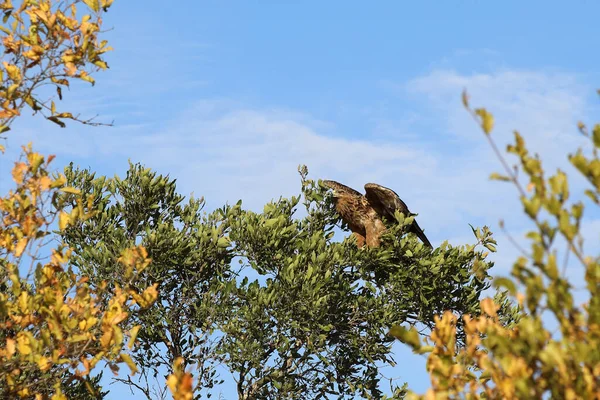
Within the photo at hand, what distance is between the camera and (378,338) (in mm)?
18328

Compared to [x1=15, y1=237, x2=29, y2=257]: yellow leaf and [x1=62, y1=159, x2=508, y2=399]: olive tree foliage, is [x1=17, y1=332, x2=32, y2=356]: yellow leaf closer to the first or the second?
[x1=15, y1=237, x2=29, y2=257]: yellow leaf

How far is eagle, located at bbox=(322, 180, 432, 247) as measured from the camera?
18.8 m

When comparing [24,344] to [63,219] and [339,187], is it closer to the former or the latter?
[63,219]

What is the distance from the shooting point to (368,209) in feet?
63.2

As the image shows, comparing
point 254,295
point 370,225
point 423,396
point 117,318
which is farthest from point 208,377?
point 423,396

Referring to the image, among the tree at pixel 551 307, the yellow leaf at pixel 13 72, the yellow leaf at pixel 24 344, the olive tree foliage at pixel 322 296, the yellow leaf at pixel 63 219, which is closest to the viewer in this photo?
the tree at pixel 551 307

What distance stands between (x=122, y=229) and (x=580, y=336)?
591 inches

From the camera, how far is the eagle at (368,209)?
1881 centimetres

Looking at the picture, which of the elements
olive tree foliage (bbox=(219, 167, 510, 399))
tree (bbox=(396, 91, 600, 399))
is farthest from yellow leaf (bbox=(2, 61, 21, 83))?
olive tree foliage (bbox=(219, 167, 510, 399))

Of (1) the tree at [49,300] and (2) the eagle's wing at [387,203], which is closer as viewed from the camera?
(1) the tree at [49,300]

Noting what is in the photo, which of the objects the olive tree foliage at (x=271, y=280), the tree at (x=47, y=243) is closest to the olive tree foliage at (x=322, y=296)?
the olive tree foliage at (x=271, y=280)

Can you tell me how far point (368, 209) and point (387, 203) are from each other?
22.2 inches

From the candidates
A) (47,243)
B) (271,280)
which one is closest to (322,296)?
(271,280)

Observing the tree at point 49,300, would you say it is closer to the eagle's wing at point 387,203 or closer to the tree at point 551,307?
the tree at point 551,307
